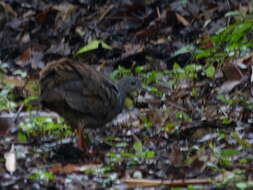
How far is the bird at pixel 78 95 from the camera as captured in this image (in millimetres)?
5785

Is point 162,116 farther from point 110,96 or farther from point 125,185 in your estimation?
point 125,185

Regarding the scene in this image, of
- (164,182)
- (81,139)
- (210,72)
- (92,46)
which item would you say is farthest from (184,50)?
(164,182)

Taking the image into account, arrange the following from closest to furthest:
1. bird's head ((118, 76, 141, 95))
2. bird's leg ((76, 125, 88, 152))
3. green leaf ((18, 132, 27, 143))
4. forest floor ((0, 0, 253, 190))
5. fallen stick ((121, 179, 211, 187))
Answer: fallen stick ((121, 179, 211, 187)) → forest floor ((0, 0, 253, 190)) → bird's leg ((76, 125, 88, 152)) → green leaf ((18, 132, 27, 143)) → bird's head ((118, 76, 141, 95))

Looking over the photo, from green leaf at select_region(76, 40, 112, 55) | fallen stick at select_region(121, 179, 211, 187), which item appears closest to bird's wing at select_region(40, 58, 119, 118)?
fallen stick at select_region(121, 179, 211, 187)

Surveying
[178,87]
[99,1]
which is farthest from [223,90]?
[99,1]

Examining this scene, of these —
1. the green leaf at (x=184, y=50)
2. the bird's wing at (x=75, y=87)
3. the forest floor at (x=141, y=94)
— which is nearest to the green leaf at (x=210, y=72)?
the forest floor at (x=141, y=94)

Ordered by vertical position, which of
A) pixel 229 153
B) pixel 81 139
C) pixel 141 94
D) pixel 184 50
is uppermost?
pixel 184 50

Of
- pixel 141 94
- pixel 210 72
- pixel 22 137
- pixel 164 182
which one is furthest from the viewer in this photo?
pixel 210 72

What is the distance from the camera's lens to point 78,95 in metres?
5.89

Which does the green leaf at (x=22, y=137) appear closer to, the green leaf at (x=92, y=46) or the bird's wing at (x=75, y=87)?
the bird's wing at (x=75, y=87)

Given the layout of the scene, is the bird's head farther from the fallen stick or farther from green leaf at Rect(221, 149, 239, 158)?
the fallen stick

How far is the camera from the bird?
19.0ft

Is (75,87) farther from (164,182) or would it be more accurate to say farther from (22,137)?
(164,182)

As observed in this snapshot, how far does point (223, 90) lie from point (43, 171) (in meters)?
2.69
